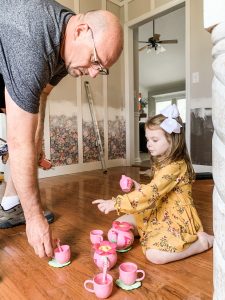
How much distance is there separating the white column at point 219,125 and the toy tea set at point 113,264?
0.36m

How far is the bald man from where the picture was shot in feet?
2.38

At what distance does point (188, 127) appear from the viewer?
3.04 metres

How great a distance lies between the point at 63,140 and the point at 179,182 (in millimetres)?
2181

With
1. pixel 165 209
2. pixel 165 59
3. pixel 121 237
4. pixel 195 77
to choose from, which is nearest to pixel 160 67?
pixel 165 59

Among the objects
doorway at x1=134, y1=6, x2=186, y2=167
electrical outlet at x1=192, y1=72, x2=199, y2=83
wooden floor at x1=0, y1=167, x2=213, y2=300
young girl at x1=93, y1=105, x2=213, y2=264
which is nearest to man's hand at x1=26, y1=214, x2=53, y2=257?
wooden floor at x1=0, y1=167, x2=213, y2=300

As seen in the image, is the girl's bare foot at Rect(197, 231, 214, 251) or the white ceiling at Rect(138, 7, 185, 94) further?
the white ceiling at Rect(138, 7, 185, 94)

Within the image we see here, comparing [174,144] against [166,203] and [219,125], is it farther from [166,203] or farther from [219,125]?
[219,125]

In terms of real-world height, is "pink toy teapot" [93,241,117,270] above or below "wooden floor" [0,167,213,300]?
above

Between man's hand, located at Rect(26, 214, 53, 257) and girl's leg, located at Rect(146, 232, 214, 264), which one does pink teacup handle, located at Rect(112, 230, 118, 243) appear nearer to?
girl's leg, located at Rect(146, 232, 214, 264)

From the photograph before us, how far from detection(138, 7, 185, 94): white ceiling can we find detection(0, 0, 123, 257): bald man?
13.0 ft

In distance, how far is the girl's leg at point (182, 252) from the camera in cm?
99

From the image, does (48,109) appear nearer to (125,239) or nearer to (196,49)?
(196,49)

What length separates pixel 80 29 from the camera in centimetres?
84

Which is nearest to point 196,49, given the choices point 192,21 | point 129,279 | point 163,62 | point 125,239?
point 192,21
